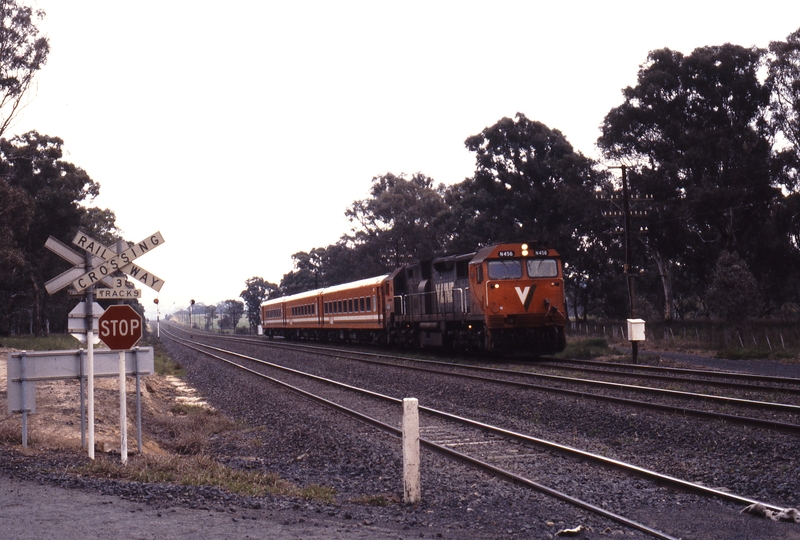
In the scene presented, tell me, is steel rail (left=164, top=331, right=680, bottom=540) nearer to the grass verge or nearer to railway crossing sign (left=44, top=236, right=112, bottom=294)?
the grass verge

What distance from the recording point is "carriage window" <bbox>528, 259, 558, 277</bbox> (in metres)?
24.0

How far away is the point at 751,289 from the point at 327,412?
29.0 meters

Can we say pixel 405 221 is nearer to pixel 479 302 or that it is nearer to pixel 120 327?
pixel 479 302

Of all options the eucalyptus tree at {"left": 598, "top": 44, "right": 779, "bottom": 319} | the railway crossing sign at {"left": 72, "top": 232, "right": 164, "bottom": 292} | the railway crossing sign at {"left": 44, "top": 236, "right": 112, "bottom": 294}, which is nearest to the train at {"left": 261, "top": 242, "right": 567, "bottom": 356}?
the railway crossing sign at {"left": 72, "top": 232, "right": 164, "bottom": 292}

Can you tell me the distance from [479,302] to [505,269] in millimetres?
1297

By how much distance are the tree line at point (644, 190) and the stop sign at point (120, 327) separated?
23.8 metres

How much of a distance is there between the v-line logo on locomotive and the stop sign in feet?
50.5

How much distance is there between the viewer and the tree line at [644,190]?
4097 centimetres

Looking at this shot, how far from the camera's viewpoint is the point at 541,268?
78.9 feet

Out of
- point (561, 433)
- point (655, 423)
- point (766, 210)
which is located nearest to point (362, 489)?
point (561, 433)

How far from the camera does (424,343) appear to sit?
97.2 ft

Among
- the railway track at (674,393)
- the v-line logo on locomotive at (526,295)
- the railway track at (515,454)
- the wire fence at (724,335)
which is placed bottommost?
the railway track at (515,454)

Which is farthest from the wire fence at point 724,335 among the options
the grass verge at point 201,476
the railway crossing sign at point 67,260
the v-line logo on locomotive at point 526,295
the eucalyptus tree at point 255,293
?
the eucalyptus tree at point 255,293

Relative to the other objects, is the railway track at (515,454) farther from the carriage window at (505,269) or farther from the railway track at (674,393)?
the carriage window at (505,269)
